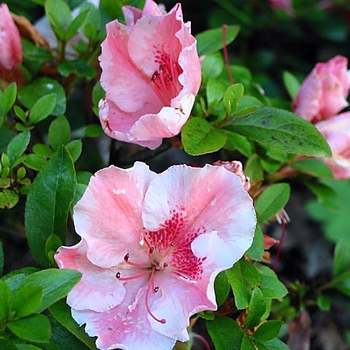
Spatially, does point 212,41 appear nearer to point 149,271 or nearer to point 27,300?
point 149,271

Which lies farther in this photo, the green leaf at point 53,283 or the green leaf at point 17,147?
the green leaf at point 17,147

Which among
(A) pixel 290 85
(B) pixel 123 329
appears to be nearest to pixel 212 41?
(A) pixel 290 85

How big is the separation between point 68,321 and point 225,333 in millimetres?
272

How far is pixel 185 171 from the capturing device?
1050mm

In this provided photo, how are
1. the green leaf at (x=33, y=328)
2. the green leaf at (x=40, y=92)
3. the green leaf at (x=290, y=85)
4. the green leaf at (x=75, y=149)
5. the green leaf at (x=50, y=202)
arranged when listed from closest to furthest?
the green leaf at (x=33, y=328) → the green leaf at (x=50, y=202) → the green leaf at (x=75, y=149) → the green leaf at (x=40, y=92) → the green leaf at (x=290, y=85)

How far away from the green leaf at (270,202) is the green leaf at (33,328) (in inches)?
19.7

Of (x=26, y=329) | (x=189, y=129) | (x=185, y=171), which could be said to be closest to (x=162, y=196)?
(x=185, y=171)

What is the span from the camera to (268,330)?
1131 mm

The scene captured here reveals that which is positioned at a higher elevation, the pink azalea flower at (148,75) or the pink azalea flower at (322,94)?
the pink azalea flower at (148,75)

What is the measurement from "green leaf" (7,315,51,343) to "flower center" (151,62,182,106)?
499 mm

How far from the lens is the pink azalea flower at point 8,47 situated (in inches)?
51.9

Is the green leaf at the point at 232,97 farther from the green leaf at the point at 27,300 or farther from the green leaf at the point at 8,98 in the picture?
the green leaf at the point at 27,300

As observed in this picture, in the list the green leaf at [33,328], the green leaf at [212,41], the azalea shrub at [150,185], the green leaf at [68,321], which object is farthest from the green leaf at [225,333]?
the green leaf at [212,41]

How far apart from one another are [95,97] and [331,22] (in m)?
1.36
